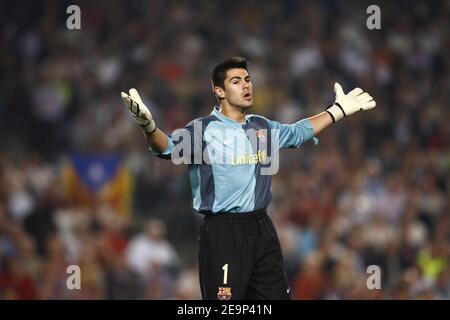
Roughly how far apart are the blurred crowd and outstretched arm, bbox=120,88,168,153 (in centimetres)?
412

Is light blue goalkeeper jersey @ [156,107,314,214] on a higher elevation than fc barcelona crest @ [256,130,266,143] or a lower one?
lower

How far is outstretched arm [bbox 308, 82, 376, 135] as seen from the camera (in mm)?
7945

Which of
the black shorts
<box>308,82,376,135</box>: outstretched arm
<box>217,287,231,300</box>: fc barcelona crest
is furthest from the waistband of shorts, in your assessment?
<box>308,82,376,135</box>: outstretched arm

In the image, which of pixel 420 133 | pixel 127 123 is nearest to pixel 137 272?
pixel 127 123

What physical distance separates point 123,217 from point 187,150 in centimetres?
620

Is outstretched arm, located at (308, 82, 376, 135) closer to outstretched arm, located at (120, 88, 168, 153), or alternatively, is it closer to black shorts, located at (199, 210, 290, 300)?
black shorts, located at (199, 210, 290, 300)

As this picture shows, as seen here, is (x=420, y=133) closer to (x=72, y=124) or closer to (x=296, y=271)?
(x=296, y=271)

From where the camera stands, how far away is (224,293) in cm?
738

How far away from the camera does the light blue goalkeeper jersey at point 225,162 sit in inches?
293

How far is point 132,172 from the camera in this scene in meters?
14.3

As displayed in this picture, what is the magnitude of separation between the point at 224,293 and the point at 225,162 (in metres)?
0.94

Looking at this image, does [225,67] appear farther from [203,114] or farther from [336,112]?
[203,114]

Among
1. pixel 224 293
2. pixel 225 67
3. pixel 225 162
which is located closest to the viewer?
pixel 224 293

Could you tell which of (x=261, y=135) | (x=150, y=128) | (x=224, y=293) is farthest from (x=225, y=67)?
(x=224, y=293)
